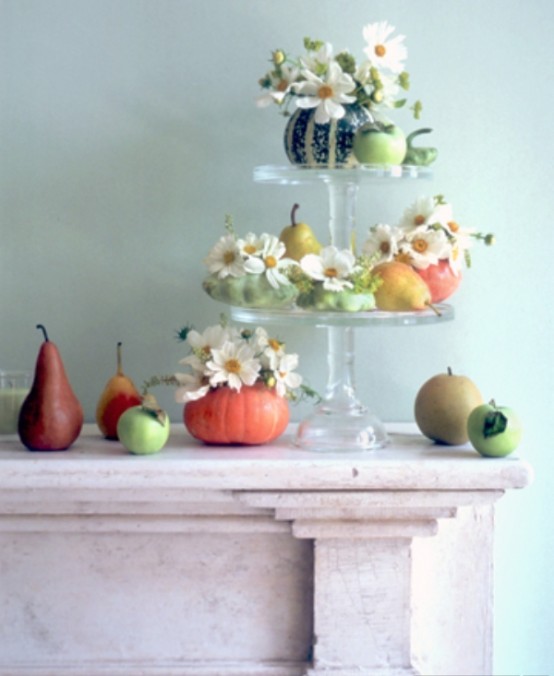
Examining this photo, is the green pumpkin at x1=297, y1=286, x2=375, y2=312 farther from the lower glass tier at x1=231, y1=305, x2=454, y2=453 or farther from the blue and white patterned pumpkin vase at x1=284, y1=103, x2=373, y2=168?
the blue and white patterned pumpkin vase at x1=284, y1=103, x2=373, y2=168

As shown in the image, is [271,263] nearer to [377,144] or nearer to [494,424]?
[377,144]

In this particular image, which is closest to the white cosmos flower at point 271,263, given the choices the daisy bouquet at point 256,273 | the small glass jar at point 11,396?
the daisy bouquet at point 256,273

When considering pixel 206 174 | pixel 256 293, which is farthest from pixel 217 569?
pixel 206 174

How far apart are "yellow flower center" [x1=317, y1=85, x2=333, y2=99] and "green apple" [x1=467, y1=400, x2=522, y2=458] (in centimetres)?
40

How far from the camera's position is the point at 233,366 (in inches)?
49.1

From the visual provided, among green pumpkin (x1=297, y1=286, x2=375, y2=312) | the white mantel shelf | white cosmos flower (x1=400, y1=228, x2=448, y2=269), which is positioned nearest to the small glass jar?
the white mantel shelf

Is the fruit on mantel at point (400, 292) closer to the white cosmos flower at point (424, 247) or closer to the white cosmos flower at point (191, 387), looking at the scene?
the white cosmos flower at point (424, 247)

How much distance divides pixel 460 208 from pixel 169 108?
0.43 m

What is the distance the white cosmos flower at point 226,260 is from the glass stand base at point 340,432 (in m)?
0.21

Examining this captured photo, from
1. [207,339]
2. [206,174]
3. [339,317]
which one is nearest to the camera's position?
[339,317]

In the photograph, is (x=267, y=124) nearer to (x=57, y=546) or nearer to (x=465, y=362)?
(x=465, y=362)

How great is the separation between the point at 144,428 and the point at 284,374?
7.1 inches

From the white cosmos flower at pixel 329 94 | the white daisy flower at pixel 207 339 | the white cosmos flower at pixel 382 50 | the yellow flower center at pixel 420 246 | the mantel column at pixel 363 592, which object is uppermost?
the white cosmos flower at pixel 382 50

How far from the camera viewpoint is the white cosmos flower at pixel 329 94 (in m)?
1.21
